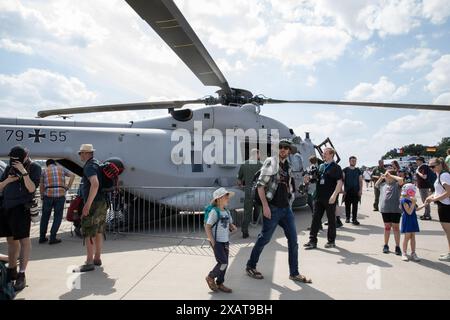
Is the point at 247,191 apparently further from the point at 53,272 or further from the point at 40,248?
the point at 40,248

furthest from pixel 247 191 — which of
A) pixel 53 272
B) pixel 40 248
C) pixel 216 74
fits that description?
pixel 40 248

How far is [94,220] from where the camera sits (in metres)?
4.41

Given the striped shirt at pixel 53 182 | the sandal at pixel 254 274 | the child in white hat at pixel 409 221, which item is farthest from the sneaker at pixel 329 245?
the striped shirt at pixel 53 182

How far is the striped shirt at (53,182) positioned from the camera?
5992 mm

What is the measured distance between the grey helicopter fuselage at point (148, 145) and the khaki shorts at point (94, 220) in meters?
1.99

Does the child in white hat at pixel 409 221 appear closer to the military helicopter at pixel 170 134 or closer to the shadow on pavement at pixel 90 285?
→ the military helicopter at pixel 170 134

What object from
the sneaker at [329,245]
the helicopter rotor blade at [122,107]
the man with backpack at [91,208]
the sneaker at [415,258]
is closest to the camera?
the man with backpack at [91,208]

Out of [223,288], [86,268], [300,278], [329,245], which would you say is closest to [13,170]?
[86,268]

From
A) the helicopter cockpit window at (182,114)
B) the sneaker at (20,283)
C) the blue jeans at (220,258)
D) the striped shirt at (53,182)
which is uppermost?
the helicopter cockpit window at (182,114)

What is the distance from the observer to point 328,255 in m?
5.07

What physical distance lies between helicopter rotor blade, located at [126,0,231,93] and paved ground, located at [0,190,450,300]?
3.59 meters

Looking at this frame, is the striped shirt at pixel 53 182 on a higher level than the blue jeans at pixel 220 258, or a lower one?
higher

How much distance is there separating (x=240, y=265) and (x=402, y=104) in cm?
556

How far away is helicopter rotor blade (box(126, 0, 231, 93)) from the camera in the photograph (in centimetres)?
412
